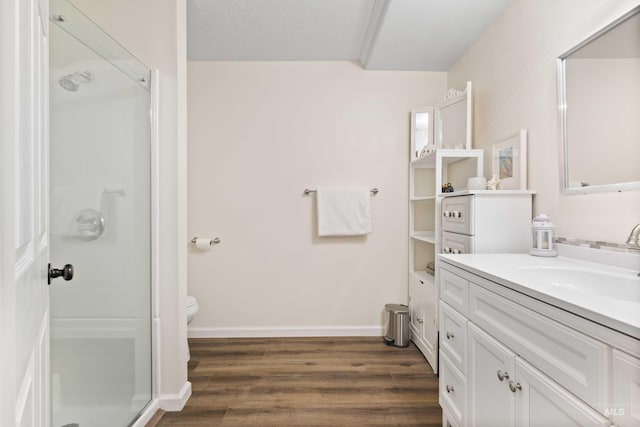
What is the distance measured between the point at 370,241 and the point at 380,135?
3.01 feet

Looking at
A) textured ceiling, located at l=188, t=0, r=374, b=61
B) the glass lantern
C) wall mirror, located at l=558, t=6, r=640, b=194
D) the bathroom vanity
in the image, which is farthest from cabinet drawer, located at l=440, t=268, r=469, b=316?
textured ceiling, located at l=188, t=0, r=374, b=61

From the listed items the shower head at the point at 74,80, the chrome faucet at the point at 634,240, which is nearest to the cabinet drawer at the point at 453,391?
the chrome faucet at the point at 634,240

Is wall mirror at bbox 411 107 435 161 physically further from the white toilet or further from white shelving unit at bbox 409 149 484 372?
the white toilet

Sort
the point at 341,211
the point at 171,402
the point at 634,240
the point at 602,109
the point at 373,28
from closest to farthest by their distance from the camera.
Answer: the point at 634,240 < the point at 602,109 < the point at 171,402 < the point at 373,28 < the point at 341,211

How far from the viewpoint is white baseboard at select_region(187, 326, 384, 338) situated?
2475 mm

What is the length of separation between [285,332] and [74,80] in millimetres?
2144

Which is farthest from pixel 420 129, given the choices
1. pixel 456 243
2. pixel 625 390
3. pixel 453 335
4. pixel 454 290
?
pixel 625 390

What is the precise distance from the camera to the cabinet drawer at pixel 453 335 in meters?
1.15

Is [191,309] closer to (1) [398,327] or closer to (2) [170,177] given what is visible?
(2) [170,177]

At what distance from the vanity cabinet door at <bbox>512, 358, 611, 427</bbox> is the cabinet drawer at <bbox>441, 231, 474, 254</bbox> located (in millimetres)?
750

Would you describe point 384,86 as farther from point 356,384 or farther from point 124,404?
point 124,404

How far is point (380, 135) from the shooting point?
8.23 ft

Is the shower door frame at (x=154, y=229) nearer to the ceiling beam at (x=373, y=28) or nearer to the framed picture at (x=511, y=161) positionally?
the ceiling beam at (x=373, y=28)

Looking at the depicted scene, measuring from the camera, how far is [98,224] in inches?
51.5
